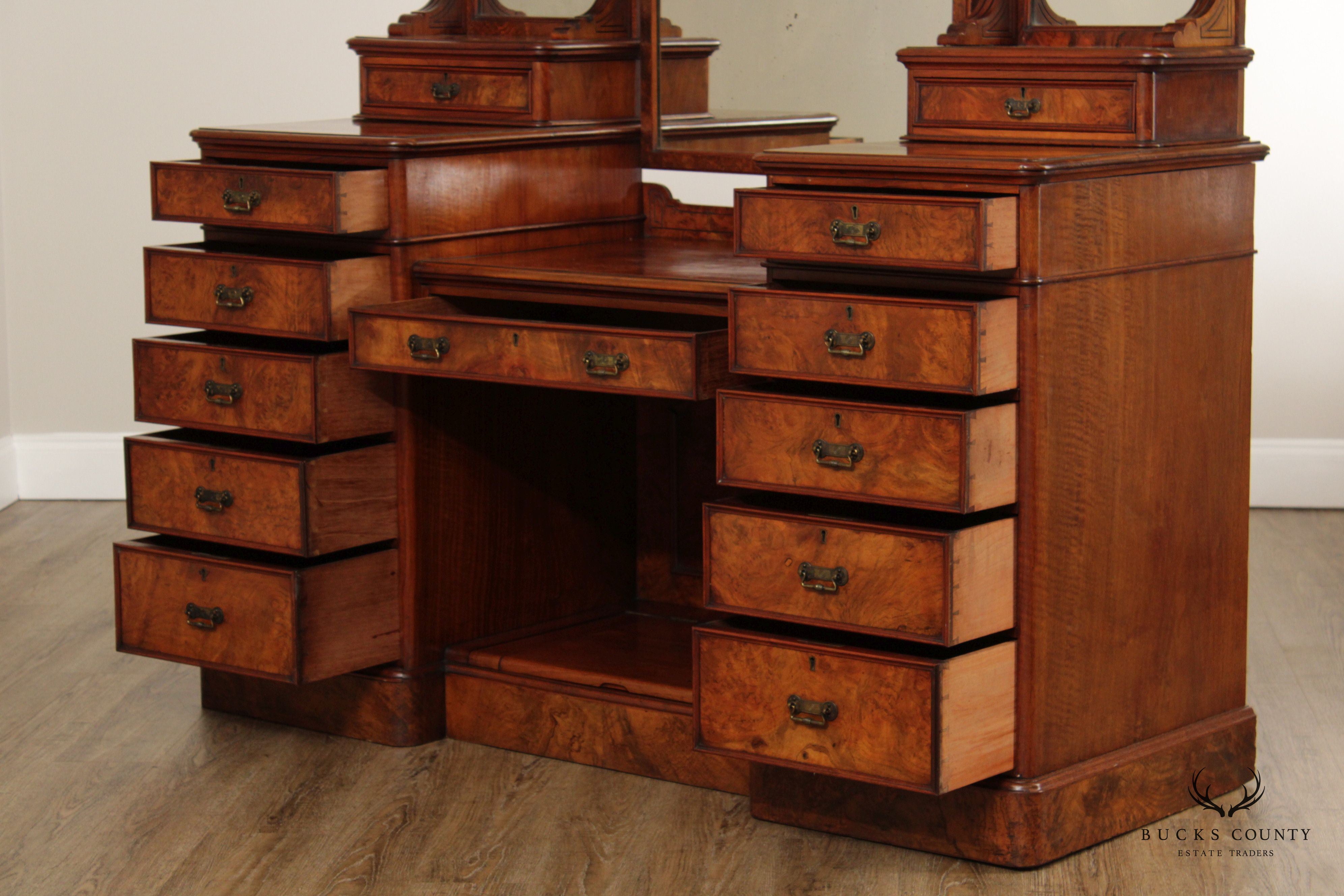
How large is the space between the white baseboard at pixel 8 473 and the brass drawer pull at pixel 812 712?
3.18 m

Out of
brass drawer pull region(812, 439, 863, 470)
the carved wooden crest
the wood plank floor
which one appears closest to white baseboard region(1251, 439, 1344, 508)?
the wood plank floor

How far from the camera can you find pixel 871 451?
8.42 ft

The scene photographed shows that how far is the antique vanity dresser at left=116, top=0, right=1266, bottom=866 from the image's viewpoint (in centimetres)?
258

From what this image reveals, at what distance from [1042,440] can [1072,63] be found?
1.82ft

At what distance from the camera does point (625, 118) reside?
142 inches

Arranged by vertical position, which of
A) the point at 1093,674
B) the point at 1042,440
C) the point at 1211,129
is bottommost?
the point at 1093,674

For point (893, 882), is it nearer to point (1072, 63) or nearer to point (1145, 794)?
point (1145, 794)

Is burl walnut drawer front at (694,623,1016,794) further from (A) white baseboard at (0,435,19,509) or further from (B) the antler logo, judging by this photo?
(A) white baseboard at (0,435,19,509)

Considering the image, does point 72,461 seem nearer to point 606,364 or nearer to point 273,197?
point 273,197

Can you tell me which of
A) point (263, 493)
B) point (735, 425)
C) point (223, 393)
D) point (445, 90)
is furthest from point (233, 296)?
point (735, 425)

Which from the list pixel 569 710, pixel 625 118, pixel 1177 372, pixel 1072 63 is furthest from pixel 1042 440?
pixel 625 118

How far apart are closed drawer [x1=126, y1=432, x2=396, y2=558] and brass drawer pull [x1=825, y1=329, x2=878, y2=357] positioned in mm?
937

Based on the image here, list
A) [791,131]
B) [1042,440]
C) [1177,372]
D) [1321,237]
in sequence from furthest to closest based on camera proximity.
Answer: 1. [1321,237]
2. [791,131]
3. [1177,372]
4. [1042,440]

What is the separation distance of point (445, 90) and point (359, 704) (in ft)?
3.66
